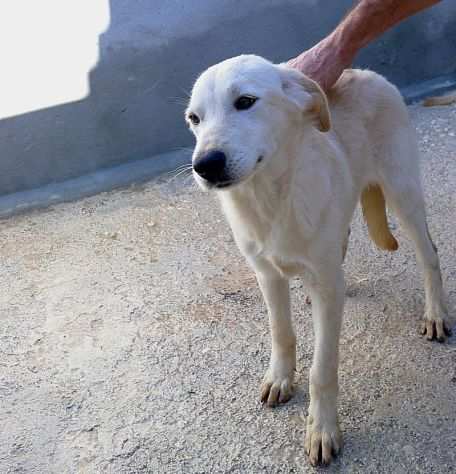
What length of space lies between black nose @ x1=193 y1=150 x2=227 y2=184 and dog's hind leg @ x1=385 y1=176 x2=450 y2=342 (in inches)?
44.4

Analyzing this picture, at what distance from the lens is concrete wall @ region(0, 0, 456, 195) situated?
4918mm

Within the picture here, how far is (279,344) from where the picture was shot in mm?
2916

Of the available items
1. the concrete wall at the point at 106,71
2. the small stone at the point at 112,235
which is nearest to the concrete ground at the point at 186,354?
the small stone at the point at 112,235

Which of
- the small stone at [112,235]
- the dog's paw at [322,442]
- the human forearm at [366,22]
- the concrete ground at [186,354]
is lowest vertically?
the small stone at [112,235]

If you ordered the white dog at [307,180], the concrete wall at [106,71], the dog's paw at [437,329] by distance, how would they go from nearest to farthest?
1. the white dog at [307,180]
2. the dog's paw at [437,329]
3. the concrete wall at [106,71]

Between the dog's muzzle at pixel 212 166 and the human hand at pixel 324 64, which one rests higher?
the dog's muzzle at pixel 212 166

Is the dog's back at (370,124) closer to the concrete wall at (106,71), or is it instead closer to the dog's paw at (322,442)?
the dog's paw at (322,442)

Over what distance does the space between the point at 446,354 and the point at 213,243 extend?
1543mm

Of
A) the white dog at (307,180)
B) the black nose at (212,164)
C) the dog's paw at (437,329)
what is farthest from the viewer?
the dog's paw at (437,329)

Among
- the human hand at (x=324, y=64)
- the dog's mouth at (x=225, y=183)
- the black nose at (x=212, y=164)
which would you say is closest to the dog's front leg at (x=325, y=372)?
the dog's mouth at (x=225, y=183)

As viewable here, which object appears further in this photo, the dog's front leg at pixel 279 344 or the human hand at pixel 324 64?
the human hand at pixel 324 64

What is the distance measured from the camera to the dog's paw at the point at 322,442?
2.60 meters

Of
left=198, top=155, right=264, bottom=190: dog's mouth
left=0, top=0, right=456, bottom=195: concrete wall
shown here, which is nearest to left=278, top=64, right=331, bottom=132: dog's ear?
left=198, top=155, right=264, bottom=190: dog's mouth

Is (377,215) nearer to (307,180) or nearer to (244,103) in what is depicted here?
(307,180)
